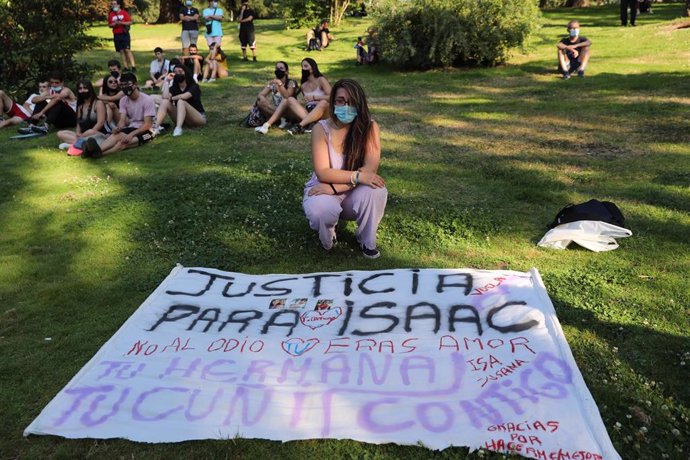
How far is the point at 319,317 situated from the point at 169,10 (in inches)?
1476

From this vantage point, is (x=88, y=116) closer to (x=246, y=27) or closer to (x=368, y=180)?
(x=368, y=180)

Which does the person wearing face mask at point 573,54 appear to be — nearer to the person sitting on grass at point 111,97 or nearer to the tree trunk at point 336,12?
the person sitting on grass at point 111,97

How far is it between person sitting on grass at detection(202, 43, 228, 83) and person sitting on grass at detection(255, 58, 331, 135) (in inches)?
228

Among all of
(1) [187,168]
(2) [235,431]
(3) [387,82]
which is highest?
(3) [387,82]

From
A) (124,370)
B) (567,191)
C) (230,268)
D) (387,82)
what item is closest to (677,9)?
(387,82)

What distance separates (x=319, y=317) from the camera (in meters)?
4.30

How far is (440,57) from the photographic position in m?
14.9

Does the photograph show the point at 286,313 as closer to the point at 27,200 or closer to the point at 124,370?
the point at 124,370

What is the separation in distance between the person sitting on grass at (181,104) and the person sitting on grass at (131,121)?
0.33 metres

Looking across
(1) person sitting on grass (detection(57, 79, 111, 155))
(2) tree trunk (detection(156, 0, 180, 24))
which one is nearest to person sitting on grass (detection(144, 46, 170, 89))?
(1) person sitting on grass (detection(57, 79, 111, 155))

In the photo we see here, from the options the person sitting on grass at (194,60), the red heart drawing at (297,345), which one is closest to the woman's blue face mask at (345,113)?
the red heart drawing at (297,345)

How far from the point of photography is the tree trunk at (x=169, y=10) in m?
36.4

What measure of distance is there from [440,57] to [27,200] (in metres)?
10.9

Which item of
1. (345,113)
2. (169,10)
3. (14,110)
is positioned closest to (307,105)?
(345,113)
